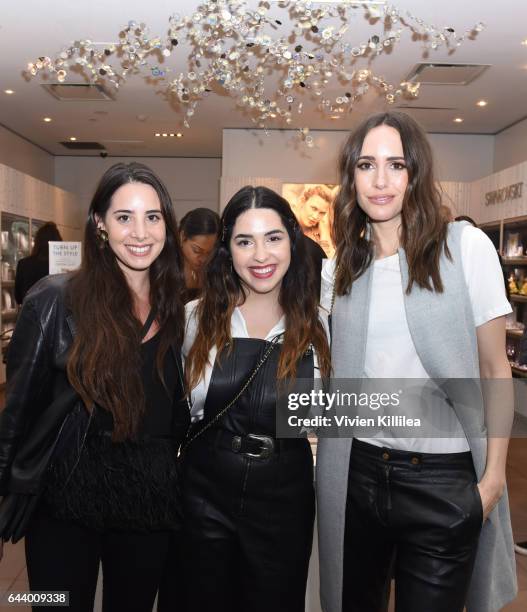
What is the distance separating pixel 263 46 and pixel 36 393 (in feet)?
14.8

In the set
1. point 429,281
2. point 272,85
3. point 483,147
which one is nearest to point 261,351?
point 429,281

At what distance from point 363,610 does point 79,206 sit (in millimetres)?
11946

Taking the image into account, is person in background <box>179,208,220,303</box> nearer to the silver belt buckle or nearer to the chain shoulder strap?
the chain shoulder strap

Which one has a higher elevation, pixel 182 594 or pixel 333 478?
pixel 333 478

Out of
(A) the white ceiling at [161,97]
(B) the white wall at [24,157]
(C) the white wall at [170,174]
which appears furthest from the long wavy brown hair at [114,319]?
(C) the white wall at [170,174]

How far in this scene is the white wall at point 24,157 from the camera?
10.3 metres

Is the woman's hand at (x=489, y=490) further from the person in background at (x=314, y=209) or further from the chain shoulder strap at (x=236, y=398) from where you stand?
the person in background at (x=314, y=209)

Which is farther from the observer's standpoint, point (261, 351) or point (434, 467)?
point (261, 351)

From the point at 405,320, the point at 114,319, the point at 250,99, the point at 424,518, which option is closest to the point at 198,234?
the point at 114,319

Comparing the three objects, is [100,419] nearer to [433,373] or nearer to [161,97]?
[433,373]

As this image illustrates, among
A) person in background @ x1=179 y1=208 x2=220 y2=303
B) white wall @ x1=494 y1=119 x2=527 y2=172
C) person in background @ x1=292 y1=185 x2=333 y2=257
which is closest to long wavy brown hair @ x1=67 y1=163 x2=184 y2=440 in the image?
person in background @ x1=179 y1=208 x2=220 y2=303

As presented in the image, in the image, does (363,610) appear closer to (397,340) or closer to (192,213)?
(397,340)

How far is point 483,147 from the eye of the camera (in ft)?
32.4

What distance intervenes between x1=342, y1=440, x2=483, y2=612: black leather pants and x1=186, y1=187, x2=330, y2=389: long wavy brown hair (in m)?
0.40
